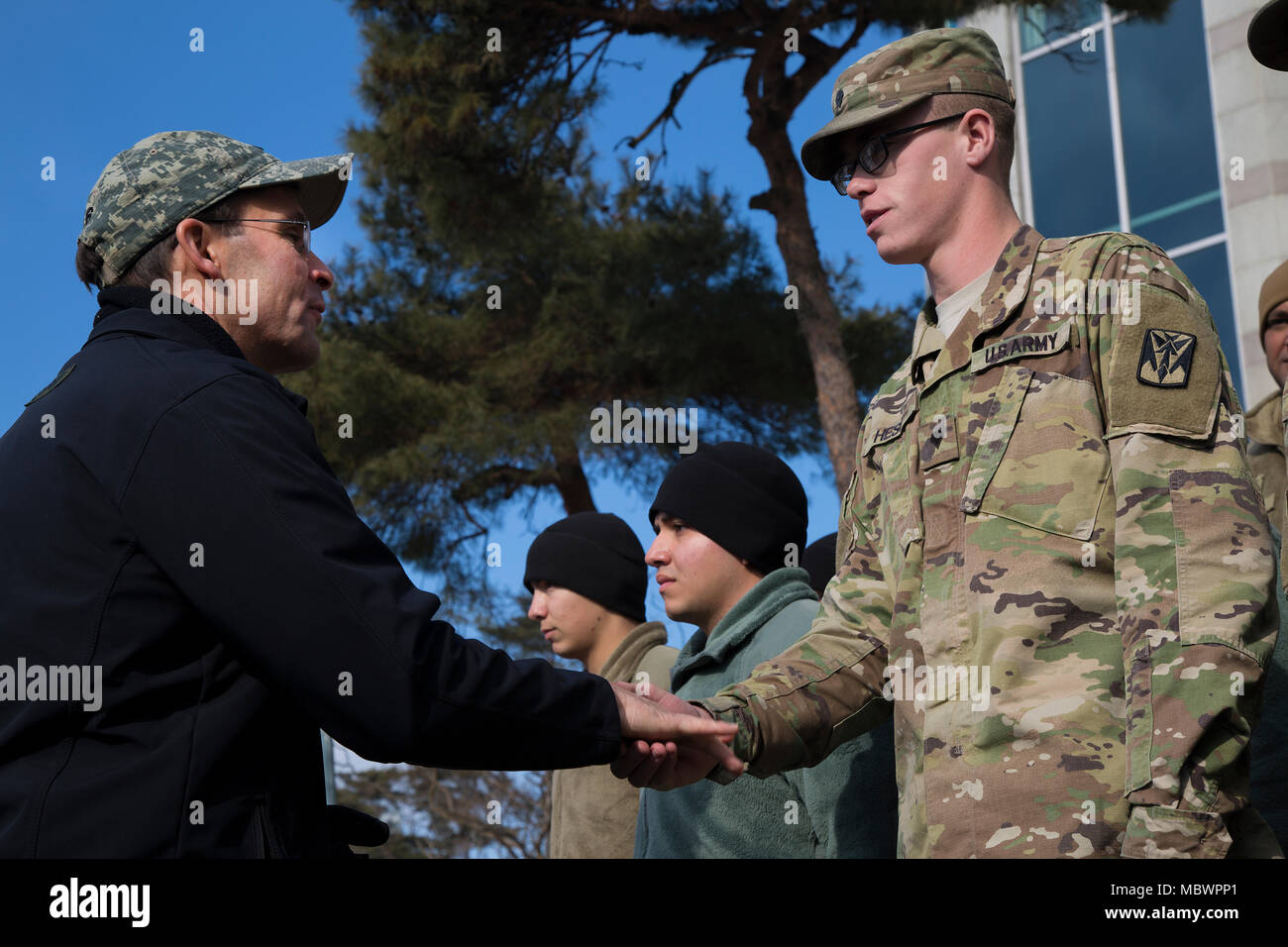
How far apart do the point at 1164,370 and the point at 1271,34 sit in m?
1.55

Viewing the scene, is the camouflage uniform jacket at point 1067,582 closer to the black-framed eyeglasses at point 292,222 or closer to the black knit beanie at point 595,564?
the black-framed eyeglasses at point 292,222

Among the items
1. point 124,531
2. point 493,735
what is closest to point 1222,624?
point 493,735

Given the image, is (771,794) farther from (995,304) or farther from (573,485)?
(573,485)

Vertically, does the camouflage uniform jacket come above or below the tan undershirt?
below

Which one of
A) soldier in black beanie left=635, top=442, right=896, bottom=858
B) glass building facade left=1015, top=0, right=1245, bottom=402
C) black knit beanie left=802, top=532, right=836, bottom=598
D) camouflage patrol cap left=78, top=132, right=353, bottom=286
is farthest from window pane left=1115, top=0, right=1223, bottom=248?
camouflage patrol cap left=78, top=132, right=353, bottom=286

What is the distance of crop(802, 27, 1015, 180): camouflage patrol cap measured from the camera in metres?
2.96

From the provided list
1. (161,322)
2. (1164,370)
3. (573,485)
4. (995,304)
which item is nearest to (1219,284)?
(573,485)

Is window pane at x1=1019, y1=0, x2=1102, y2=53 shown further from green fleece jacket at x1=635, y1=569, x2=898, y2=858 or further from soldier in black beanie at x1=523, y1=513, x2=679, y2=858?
green fleece jacket at x1=635, y1=569, x2=898, y2=858

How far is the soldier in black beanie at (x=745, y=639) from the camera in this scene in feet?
11.8

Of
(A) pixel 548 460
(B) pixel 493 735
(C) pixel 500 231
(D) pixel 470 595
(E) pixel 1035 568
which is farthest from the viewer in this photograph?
(D) pixel 470 595

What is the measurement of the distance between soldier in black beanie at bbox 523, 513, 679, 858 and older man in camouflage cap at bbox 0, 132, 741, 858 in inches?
107

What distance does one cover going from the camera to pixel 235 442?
222 cm
